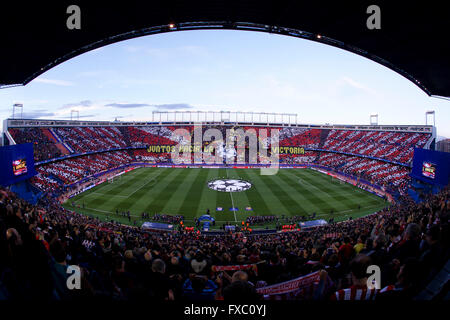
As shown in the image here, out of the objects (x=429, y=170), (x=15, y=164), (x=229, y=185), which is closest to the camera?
(x=15, y=164)

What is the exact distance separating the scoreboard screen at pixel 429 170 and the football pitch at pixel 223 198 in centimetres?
656

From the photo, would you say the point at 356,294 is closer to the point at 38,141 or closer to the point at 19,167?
the point at 19,167

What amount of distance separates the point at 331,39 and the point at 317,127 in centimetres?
7107

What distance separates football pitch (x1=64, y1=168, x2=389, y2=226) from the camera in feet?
94.7

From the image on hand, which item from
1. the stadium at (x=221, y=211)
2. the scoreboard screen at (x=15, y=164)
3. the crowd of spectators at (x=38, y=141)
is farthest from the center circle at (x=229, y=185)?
the crowd of spectators at (x=38, y=141)

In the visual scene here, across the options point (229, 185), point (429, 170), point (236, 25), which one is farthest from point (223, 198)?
point (429, 170)

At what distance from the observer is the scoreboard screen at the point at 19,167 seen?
92.1ft

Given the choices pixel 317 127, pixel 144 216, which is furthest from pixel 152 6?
pixel 317 127

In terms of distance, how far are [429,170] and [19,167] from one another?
53620mm

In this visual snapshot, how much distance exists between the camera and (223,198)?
34.2 metres

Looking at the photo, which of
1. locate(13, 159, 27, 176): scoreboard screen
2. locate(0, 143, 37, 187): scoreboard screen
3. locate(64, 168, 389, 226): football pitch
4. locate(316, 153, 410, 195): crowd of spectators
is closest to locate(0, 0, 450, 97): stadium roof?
locate(0, 143, 37, 187): scoreboard screen

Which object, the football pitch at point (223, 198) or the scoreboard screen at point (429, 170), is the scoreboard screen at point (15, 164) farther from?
the scoreboard screen at point (429, 170)

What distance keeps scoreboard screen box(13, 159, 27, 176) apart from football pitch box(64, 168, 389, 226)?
22.1ft
